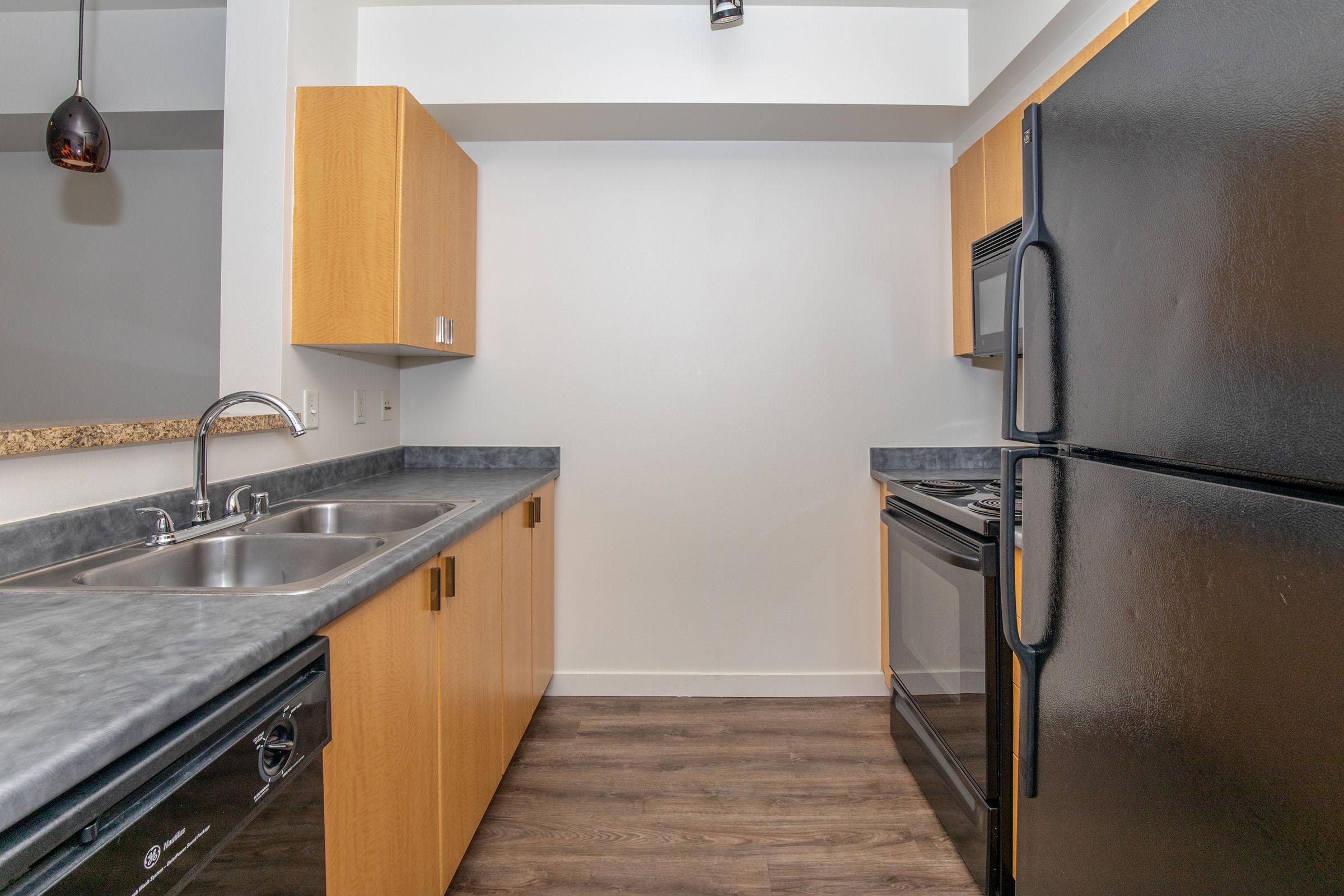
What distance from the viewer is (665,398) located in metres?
2.70

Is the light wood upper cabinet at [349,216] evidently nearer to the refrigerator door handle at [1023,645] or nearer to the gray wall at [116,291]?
the gray wall at [116,291]

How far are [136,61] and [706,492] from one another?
257cm

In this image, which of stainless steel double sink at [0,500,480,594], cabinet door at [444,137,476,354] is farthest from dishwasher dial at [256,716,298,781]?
cabinet door at [444,137,476,354]

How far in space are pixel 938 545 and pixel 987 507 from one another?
0.53 ft

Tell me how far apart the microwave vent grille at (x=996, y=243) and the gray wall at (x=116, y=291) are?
2.86m

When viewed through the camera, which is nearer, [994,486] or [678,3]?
[994,486]

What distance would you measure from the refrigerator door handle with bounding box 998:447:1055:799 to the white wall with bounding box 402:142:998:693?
67.5 inches

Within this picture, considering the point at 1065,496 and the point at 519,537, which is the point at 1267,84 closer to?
the point at 1065,496

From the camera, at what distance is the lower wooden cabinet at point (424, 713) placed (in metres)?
1.02

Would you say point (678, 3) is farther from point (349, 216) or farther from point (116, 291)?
point (116, 291)

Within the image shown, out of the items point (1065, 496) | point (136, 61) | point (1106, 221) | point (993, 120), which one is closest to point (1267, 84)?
point (1106, 221)

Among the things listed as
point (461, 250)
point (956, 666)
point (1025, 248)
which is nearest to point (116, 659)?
point (1025, 248)

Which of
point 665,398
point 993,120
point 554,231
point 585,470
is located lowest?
point 585,470

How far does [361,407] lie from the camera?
236cm
